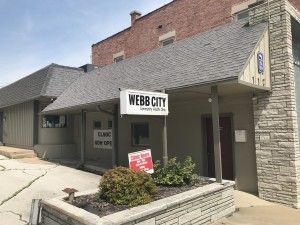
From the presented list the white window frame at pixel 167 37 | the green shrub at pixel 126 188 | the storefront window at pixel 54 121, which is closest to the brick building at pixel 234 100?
the green shrub at pixel 126 188

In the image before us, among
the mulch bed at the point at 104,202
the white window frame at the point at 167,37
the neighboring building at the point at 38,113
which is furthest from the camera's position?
the white window frame at the point at 167,37

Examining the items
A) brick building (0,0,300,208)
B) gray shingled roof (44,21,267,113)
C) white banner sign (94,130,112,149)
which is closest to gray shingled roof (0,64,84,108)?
gray shingled roof (44,21,267,113)

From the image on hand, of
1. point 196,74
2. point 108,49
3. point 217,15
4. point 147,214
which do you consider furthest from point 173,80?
point 108,49

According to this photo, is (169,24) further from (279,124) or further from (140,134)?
(279,124)

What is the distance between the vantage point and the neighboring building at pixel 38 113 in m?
18.5

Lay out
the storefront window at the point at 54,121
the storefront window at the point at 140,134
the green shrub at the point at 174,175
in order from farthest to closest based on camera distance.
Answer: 1. the storefront window at the point at 54,121
2. the storefront window at the point at 140,134
3. the green shrub at the point at 174,175

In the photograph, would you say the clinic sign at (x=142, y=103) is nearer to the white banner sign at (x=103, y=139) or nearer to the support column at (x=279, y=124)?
the support column at (x=279, y=124)

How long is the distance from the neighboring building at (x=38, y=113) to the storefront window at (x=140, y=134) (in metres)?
5.96

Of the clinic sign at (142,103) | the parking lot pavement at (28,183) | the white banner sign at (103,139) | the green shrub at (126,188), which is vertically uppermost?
the clinic sign at (142,103)

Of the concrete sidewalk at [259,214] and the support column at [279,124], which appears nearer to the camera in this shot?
the concrete sidewalk at [259,214]

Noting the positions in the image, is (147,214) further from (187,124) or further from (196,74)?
(187,124)

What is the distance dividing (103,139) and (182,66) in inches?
226

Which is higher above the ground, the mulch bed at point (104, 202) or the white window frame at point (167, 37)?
the white window frame at point (167, 37)

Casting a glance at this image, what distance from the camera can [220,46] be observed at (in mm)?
10891
